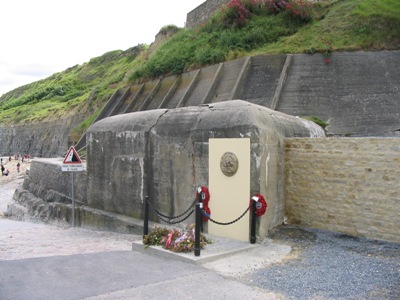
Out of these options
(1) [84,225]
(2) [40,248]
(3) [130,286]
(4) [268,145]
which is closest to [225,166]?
(4) [268,145]

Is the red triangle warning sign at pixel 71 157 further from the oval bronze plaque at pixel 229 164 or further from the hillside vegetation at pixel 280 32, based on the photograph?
the hillside vegetation at pixel 280 32

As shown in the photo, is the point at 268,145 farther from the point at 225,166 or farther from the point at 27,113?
the point at 27,113

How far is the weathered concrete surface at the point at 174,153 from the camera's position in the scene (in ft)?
26.1

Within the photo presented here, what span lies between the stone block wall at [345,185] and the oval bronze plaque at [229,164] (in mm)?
1761

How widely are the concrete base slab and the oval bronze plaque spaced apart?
138 cm

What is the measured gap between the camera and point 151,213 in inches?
395

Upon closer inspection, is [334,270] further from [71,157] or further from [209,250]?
[71,157]

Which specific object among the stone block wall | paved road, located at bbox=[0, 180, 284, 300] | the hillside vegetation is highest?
the hillside vegetation

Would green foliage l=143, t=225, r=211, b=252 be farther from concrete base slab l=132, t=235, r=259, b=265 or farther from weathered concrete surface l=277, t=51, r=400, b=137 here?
weathered concrete surface l=277, t=51, r=400, b=137

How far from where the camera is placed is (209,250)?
689cm

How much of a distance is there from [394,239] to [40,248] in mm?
7174

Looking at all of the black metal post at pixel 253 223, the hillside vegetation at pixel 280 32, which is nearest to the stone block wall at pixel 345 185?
the black metal post at pixel 253 223

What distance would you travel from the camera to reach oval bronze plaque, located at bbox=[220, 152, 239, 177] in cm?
780

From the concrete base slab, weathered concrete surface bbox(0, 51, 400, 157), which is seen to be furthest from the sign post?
weathered concrete surface bbox(0, 51, 400, 157)
